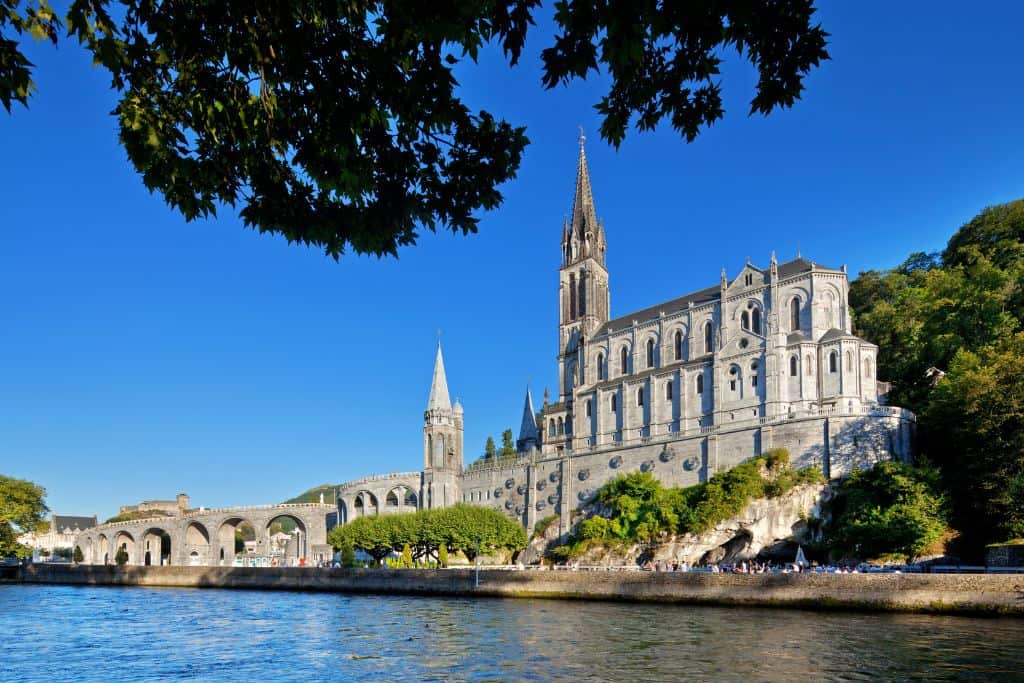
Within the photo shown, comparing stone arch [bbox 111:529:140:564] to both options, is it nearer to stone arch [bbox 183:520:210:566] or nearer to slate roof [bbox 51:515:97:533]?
stone arch [bbox 183:520:210:566]

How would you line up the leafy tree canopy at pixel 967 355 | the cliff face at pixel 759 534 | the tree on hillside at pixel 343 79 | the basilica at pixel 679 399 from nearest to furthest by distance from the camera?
the tree on hillside at pixel 343 79, the leafy tree canopy at pixel 967 355, the cliff face at pixel 759 534, the basilica at pixel 679 399

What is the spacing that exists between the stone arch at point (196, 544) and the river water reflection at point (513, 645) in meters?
52.0

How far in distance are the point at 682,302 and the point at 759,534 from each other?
2174 centimetres

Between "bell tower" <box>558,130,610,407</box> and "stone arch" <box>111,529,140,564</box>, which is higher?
"bell tower" <box>558,130,610,407</box>

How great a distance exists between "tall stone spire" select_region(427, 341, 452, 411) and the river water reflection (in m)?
38.8

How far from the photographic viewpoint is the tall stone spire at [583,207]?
77.3 meters

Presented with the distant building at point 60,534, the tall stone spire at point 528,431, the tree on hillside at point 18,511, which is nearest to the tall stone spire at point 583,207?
the tall stone spire at point 528,431

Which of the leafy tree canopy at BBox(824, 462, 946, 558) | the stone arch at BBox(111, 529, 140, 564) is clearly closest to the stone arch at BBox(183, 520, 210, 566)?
the stone arch at BBox(111, 529, 140, 564)

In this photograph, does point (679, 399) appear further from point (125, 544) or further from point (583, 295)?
point (125, 544)

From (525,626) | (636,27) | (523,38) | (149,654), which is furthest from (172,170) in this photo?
(525,626)

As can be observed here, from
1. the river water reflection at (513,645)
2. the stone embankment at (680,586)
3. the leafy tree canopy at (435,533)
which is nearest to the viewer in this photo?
the river water reflection at (513,645)

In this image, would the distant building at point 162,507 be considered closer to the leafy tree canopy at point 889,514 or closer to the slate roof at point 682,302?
the slate roof at point 682,302

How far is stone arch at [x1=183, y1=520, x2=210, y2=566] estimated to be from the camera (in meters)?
89.4

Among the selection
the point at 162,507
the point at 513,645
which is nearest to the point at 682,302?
the point at 513,645
